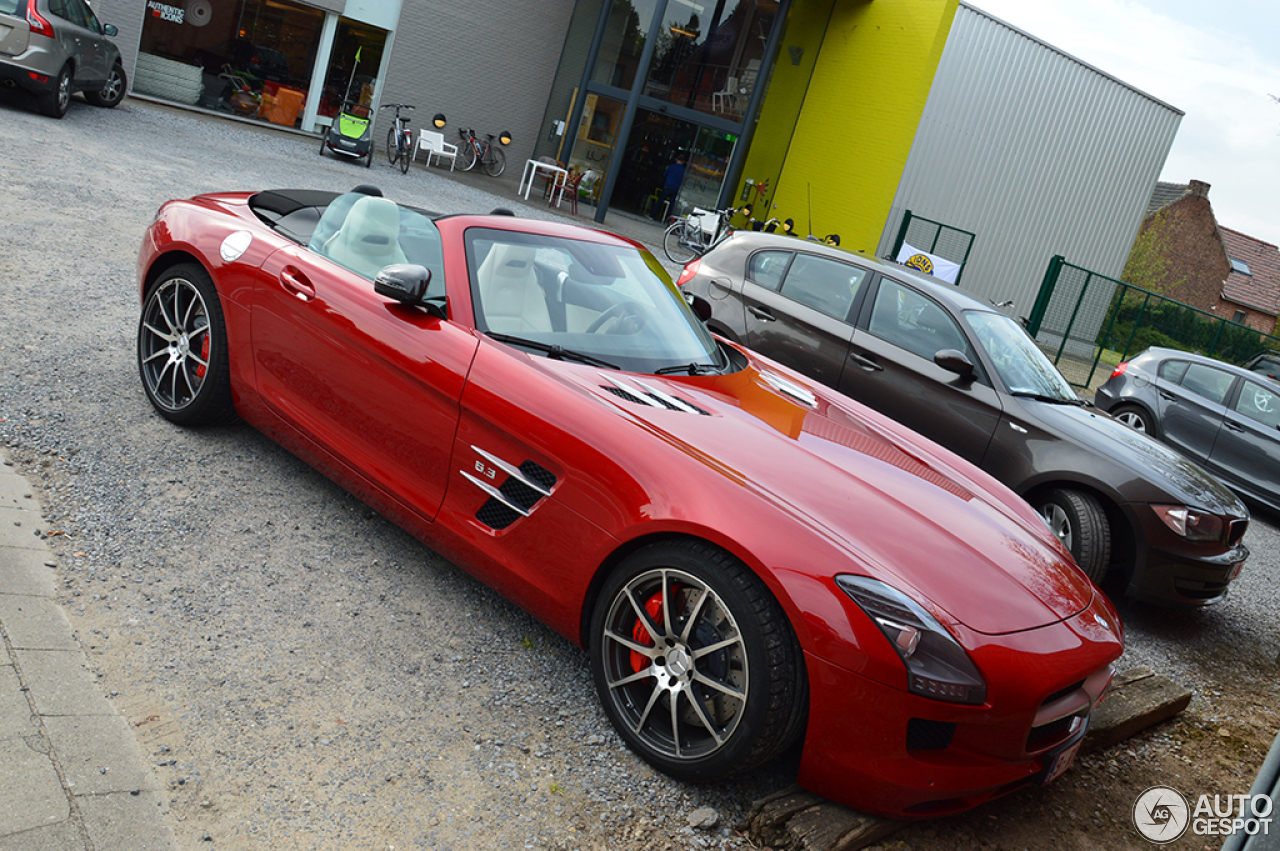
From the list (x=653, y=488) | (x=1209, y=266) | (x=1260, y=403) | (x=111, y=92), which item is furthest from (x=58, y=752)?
(x=1209, y=266)

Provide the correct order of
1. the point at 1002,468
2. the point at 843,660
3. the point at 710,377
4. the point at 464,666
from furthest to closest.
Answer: the point at 1002,468 → the point at 710,377 → the point at 464,666 → the point at 843,660

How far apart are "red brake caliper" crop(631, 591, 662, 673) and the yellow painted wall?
17452 mm

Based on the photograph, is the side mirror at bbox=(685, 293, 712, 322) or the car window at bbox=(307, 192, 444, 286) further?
the side mirror at bbox=(685, 293, 712, 322)

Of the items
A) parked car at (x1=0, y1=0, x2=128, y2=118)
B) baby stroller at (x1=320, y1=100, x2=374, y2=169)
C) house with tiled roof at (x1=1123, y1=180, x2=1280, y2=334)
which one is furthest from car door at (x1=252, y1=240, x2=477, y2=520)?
house with tiled roof at (x1=1123, y1=180, x2=1280, y2=334)

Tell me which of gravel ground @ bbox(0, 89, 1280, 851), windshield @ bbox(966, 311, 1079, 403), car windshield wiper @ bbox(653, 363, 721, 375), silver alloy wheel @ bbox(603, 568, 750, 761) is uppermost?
windshield @ bbox(966, 311, 1079, 403)

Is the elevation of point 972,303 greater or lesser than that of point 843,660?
greater

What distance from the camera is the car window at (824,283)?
684cm

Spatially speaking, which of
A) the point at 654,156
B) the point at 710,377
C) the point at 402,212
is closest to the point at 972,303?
the point at 710,377

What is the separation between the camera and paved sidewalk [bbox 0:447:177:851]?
2.29 meters

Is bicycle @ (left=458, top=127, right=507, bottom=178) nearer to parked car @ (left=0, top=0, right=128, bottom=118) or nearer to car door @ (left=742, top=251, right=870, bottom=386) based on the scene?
parked car @ (left=0, top=0, right=128, bottom=118)

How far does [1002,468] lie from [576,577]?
3683 millimetres

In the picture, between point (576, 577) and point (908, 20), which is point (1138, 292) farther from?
point (576, 577)

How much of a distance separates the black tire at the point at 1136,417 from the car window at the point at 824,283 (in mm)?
5737

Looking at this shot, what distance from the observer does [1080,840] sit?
321cm
